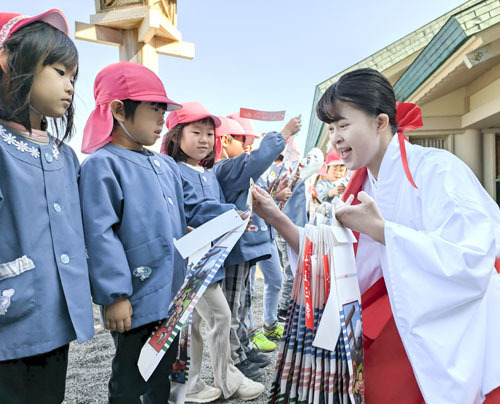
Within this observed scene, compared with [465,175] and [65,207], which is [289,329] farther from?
[65,207]

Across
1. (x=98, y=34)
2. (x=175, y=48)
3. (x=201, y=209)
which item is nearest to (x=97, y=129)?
(x=201, y=209)

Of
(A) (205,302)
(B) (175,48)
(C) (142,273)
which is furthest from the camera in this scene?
(B) (175,48)

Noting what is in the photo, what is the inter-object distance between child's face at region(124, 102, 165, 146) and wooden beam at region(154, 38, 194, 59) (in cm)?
217

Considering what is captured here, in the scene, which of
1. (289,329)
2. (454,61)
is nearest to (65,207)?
(289,329)

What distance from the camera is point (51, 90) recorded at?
62.0 inches

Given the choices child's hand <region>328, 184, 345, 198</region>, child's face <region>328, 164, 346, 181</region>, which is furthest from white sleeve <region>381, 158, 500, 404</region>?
child's face <region>328, 164, 346, 181</region>

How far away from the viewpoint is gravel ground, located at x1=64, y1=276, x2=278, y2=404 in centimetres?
271

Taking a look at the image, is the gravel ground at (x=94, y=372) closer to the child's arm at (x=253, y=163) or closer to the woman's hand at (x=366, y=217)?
the child's arm at (x=253, y=163)

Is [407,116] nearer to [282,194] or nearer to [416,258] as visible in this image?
[416,258]

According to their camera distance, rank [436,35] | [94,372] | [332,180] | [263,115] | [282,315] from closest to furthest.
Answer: [263,115] → [94,372] → [282,315] → [436,35] → [332,180]

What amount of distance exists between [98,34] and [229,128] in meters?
1.54

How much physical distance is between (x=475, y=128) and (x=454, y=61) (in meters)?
1.98

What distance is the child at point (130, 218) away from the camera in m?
1.69

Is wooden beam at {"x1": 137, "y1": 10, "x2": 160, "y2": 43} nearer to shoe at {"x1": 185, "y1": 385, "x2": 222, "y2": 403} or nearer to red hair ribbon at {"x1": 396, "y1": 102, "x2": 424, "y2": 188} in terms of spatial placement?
red hair ribbon at {"x1": 396, "y1": 102, "x2": 424, "y2": 188}
